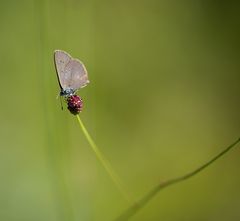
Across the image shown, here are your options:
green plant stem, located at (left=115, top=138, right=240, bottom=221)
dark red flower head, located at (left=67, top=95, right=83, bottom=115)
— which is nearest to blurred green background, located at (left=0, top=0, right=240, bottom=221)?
green plant stem, located at (left=115, top=138, right=240, bottom=221)

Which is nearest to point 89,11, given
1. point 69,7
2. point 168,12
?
point 69,7

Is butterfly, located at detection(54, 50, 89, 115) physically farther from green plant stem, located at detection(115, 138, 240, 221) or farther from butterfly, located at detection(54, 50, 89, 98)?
green plant stem, located at detection(115, 138, 240, 221)

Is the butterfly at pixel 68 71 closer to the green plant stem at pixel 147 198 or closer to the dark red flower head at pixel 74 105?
the dark red flower head at pixel 74 105

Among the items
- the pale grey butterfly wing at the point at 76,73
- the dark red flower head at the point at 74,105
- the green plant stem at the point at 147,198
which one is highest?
the pale grey butterfly wing at the point at 76,73

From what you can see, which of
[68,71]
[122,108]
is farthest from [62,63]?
[122,108]

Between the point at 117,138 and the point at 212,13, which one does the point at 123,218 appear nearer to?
the point at 117,138

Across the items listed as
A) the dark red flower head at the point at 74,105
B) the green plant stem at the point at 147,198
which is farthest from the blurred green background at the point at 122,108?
the dark red flower head at the point at 74,105
